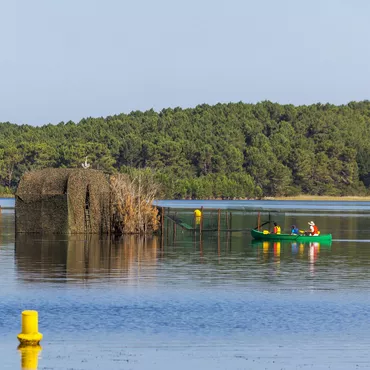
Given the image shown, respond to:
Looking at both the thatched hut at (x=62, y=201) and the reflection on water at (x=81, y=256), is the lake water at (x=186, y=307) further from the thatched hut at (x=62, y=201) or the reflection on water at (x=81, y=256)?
the thatched hut at (x=62, y=201)

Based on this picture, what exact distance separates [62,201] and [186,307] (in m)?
32.8

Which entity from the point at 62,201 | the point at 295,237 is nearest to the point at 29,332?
the point at 62,201

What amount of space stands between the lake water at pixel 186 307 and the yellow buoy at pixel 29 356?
41 millimetres

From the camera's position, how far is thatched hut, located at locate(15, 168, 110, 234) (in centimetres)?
5931

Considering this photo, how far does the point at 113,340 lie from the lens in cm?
2164

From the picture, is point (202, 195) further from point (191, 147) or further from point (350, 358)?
point (350, 358)

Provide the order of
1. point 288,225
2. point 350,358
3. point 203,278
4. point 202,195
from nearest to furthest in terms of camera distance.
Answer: point 350,358, point 203,278, point 288,225, point 202,195

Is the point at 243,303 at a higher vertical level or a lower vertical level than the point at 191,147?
lower

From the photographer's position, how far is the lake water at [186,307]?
1983 cm

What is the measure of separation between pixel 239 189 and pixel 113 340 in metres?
174

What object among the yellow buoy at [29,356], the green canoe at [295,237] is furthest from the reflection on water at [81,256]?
the yellow buoy at [29,356]

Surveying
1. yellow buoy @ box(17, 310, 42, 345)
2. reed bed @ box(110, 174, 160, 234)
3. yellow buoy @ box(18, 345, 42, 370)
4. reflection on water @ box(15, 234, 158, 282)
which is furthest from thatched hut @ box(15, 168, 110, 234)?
yellow buoy @ box(18, 345, 42, 370)

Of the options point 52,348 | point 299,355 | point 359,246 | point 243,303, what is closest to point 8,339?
point 52,348

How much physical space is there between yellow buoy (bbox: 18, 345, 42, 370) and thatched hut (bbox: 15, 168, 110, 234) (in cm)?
3893
